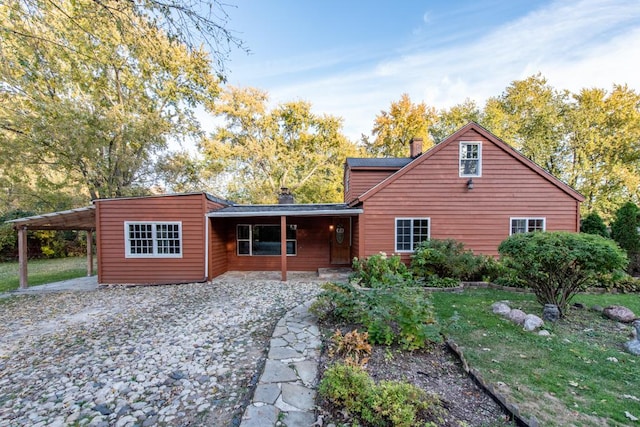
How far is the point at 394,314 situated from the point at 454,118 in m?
22.8

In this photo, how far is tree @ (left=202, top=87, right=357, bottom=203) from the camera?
22109mm

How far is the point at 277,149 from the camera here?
75.0 feet

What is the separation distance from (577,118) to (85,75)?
2868 centimetres

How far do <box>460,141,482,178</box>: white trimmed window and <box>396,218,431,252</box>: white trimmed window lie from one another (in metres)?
2.17

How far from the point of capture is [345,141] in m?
23.2

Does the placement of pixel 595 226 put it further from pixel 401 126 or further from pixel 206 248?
pixel 206 248

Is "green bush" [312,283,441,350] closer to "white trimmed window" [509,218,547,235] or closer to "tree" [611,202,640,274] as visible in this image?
"white trimmed window" [509,218,547,235]

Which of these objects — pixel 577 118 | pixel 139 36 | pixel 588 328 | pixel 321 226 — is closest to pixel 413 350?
pixel 588 328

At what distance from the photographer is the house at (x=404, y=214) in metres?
8.88

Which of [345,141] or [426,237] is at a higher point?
[345,141]

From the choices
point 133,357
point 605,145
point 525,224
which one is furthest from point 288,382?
point 605,145

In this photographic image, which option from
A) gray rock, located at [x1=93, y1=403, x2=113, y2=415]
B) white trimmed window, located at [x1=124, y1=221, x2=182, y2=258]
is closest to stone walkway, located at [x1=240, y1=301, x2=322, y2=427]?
gray rock, located at [x1=93, y1=403, x2=113, y2=415]

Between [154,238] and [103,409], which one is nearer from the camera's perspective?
[103,409]

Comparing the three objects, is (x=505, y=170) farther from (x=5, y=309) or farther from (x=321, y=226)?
(x=5, y=309)
